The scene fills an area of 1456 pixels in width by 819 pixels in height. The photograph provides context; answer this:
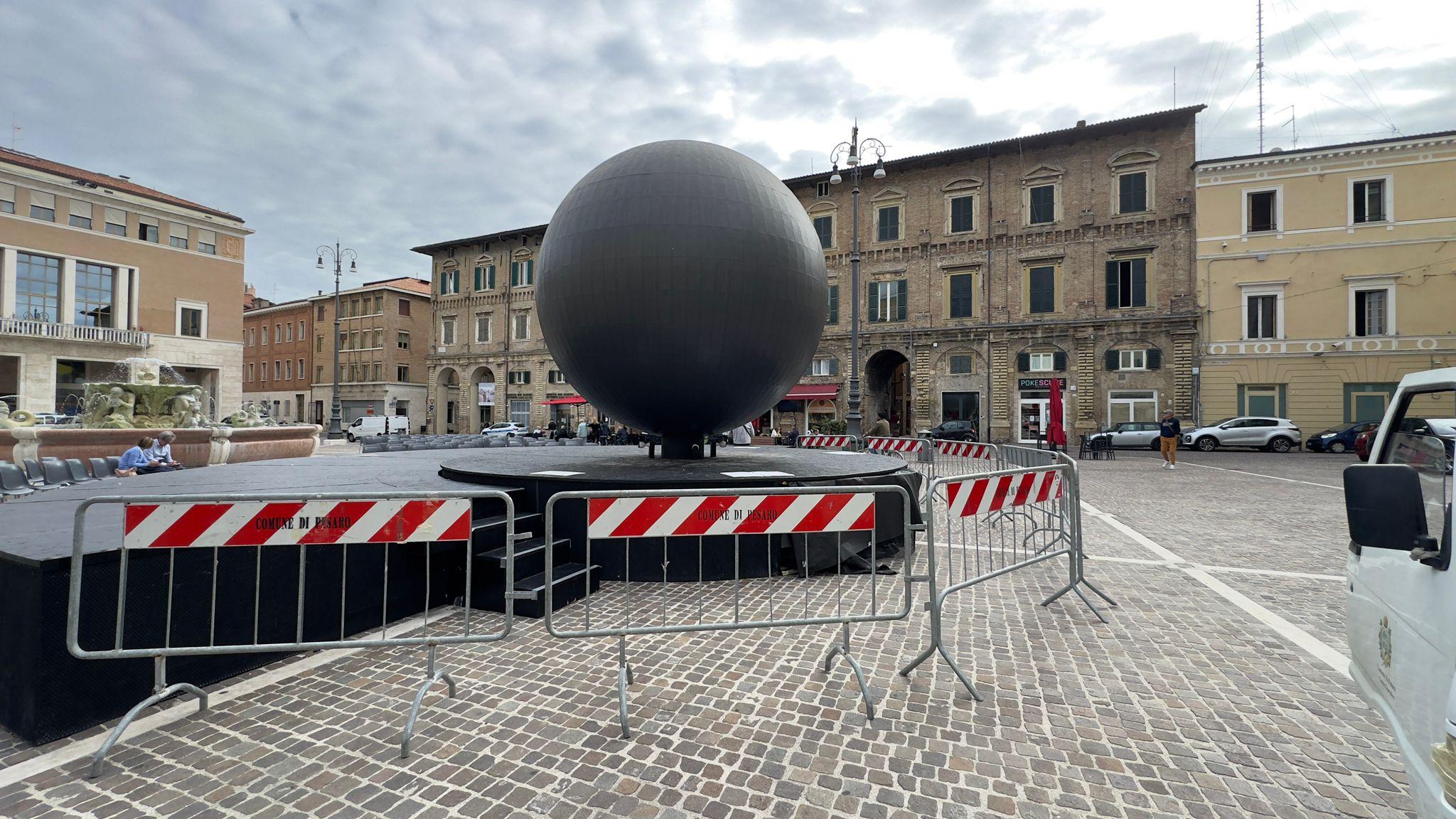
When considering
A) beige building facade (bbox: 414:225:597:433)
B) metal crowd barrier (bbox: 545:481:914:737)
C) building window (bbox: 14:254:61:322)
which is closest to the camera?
metal crowd barrier (bbox: 545:481:914:737)

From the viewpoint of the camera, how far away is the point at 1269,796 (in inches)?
108

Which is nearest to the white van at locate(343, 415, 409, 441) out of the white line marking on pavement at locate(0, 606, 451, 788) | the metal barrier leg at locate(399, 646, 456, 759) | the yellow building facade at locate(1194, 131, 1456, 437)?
the white line marking on pavement at locate(0, 606, 451, 788)

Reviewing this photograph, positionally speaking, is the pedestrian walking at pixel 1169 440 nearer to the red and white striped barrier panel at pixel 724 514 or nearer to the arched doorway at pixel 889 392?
the arched doorway at pixel 889 392

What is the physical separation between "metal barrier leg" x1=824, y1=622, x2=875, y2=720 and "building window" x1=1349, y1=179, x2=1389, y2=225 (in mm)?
36226

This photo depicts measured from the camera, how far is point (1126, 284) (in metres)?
29.0

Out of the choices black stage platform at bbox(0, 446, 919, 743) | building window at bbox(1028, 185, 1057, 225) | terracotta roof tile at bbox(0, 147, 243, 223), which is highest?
terracotta roof tile at bbox(0, 147, 243, 223)

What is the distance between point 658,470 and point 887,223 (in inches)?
1197

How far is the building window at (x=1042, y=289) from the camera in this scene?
30125mm

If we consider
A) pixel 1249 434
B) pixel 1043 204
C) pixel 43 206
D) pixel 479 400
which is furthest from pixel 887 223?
pixel 43 206

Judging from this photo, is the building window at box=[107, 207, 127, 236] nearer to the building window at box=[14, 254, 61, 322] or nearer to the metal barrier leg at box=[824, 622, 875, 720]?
the building window at box=[14, 254, 61, 322]

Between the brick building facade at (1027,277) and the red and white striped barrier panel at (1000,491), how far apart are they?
1002 inches

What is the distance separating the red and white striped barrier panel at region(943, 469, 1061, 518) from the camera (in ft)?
16.2

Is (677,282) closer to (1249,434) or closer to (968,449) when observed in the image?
(968,449)

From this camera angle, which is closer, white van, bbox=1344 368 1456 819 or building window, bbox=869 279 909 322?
white van, bbox=1344 368 1456 819
